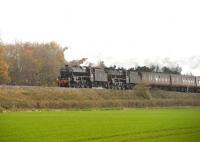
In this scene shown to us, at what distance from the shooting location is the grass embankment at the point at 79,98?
133ft

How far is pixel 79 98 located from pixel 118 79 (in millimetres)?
14337

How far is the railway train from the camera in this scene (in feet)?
181

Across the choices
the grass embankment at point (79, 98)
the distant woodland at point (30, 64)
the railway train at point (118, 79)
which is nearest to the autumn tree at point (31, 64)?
the distant woodland at point (30, 64)

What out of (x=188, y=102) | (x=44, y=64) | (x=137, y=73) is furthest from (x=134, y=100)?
(x=44, y=64)

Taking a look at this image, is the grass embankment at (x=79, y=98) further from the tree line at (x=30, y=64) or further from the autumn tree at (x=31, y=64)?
the autumn tree at (x=31, y=64)

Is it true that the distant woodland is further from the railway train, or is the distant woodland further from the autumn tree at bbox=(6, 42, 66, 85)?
the railway train

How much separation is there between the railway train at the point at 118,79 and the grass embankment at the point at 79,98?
328 centimetres

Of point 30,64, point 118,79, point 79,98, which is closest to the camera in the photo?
point 79,98

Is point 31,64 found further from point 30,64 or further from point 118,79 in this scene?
point 118,79

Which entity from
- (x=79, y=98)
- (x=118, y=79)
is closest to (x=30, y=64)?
(x=118, y=79)

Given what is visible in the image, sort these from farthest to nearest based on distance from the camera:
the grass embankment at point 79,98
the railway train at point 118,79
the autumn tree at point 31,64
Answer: the autumn tree at point 31,64
the railway train at point 118,79
the grass embankment at point 79,98

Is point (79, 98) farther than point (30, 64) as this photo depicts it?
No

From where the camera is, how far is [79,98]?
1898 inches

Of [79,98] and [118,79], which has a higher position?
[118,79]
